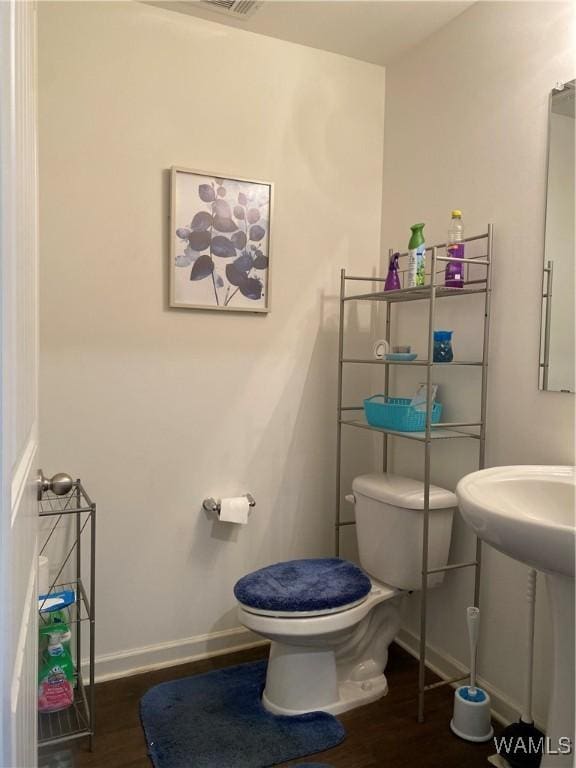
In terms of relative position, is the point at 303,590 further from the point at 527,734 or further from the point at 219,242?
the point at 219,242

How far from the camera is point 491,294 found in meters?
1.97

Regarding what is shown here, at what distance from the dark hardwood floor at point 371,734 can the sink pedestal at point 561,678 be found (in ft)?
1.40

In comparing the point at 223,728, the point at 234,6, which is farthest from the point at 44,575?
the point at 234,6

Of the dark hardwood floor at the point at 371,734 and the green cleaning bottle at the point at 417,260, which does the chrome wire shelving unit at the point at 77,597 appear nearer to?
the dark hardwood floor at the point at 371,734

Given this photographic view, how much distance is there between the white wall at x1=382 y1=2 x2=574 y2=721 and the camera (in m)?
1.78

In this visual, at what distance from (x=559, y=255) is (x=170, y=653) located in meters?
1.96

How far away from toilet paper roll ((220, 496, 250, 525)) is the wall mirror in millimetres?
1151

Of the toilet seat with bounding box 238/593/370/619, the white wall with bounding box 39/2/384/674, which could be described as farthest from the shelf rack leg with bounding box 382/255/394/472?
the toilet seat with bounding box 238/593/370/619

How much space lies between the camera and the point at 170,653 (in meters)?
2.22

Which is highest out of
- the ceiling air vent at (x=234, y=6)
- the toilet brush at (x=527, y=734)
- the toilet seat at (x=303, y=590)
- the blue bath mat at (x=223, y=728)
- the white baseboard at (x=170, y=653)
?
the ceiling air vent at (x=234, y=6)

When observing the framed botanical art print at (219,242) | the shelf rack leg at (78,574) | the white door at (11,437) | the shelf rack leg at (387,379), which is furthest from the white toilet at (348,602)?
the white door at (11,437)

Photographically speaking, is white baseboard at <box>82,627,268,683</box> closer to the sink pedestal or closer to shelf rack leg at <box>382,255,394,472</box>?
shelf rack leg at <box>382,255,394,472</box>

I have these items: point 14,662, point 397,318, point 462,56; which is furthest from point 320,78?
point 14,662

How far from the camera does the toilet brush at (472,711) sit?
1.80 meters
